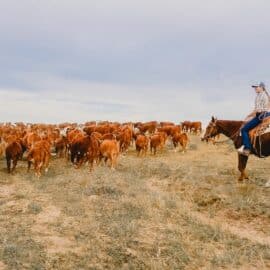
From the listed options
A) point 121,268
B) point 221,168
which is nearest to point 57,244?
point 121,268

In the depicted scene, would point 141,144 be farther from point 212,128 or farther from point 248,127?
point 248,127

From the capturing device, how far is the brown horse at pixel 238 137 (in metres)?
16.9

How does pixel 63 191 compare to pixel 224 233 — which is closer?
pixel 224 233

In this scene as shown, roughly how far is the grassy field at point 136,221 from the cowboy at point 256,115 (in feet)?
4.66

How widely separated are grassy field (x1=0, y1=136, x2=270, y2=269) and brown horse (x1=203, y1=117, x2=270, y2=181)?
0.77 m

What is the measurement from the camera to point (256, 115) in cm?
1711

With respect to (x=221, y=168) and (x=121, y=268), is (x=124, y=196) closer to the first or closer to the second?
(x=121, y=268)

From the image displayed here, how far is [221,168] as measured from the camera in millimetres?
21578

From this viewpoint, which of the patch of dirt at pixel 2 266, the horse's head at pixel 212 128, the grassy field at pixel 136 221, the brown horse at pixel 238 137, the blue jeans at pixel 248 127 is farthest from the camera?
the horse's head at pixel 212 128

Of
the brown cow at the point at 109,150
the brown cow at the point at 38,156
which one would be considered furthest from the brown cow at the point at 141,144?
the brown cow at the point at 38,156

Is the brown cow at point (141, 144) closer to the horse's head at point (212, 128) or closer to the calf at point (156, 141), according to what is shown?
the calf at point (156, 141)

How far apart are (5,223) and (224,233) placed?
537 cm

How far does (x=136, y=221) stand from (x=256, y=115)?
7355 mm

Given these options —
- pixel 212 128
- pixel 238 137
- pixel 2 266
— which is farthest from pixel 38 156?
pixel 2 266
